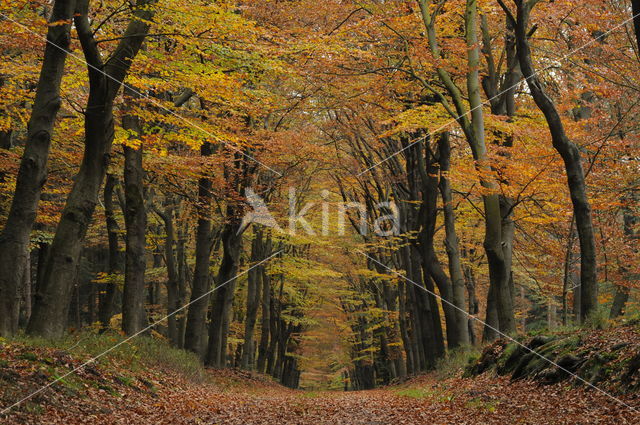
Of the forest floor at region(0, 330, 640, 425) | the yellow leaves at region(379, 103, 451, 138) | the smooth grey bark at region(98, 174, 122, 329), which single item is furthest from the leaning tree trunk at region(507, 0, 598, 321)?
the smooth grey bark at region(98, 174, 122, 329)

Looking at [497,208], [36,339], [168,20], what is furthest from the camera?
[497,208]

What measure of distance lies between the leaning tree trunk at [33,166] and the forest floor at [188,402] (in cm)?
132

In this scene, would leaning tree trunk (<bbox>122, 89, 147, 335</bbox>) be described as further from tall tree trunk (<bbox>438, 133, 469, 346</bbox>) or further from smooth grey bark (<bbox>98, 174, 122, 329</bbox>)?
tall tree trunk (<bbox>438, 133, 469, 346</bbox>)

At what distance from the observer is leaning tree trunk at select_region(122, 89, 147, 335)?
15.0m

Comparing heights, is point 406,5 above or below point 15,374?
above

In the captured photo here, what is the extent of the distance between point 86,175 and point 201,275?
825cm

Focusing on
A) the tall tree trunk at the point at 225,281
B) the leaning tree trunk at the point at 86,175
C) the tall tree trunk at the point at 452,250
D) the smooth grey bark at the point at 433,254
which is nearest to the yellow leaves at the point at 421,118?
the tall tree trunk at the point at 452,250

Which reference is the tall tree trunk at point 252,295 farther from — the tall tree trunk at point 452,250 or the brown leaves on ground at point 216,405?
the brown leaves on ground at point 216,405

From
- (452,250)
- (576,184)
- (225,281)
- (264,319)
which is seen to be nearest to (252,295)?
(264,319)

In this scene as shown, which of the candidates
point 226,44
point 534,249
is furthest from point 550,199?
point 226,44

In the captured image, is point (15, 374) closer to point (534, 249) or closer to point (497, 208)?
point (497, 208)

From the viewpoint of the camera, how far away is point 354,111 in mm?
21719

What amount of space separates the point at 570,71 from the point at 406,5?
197 inches

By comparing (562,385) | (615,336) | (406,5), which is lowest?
(562,385)
